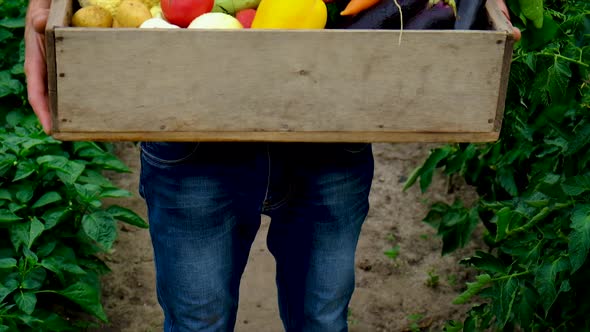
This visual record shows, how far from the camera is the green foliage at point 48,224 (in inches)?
111

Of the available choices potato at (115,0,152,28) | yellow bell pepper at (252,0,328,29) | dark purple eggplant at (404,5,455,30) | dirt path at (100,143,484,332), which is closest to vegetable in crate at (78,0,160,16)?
potato at (115,0,152,28)

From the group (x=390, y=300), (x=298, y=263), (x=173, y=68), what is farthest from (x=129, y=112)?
(x=390, y=300)

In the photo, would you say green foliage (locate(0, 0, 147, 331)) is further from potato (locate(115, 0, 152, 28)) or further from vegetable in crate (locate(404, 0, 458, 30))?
vegetable in crate (locate(404, 0, 458, 30))

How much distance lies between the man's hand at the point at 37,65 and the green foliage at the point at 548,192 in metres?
1.03

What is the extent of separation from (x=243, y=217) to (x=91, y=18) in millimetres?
582

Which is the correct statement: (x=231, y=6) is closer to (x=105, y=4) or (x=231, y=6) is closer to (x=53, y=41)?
(x=105, y=4)

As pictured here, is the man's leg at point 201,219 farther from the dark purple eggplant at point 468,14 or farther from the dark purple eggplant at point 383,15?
the dark purple eggplant at point 468,14

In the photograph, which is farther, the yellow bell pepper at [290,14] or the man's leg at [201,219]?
the man's leg at [201,219]

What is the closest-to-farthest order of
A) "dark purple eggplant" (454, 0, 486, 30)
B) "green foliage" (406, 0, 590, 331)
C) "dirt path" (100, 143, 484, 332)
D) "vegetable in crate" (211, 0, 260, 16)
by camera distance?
"dark purple eggplant" (454, 0, 486, 30)
"vegetable in crate" (211, 0, 260, 16)
"green foliage" (406, 0, 590, 331)
"dirt path" (100, 143, 484, 332)

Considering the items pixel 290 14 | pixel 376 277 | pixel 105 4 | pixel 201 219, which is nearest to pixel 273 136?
pixel 290 14

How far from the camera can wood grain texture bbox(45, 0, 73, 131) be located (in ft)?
6.07

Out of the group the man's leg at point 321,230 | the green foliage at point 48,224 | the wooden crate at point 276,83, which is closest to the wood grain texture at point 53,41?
the wooden crate at point 276,83

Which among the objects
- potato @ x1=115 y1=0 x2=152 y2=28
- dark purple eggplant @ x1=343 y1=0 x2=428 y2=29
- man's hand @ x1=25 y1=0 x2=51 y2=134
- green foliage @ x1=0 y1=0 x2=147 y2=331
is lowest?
green foliage @ x1=0 y1=0 x2=147 y2=331

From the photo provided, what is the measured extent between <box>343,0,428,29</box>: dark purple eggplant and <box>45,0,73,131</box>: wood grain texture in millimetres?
575
